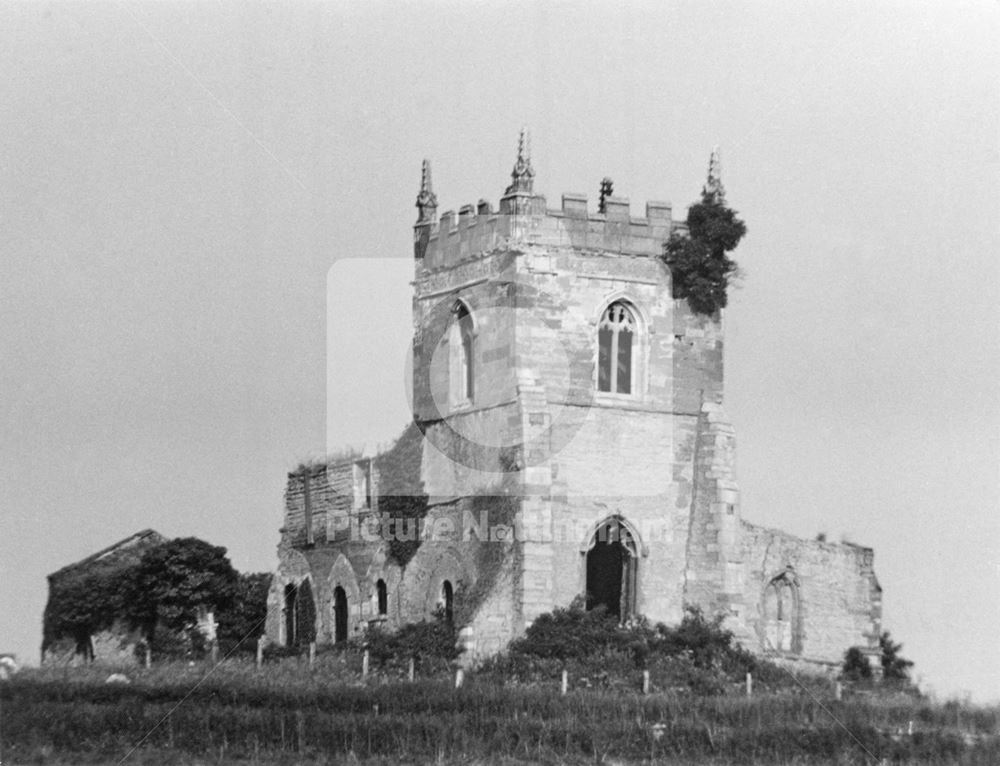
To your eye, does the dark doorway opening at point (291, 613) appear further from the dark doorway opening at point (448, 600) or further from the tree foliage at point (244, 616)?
the dark doorway opening at point (448, 600)

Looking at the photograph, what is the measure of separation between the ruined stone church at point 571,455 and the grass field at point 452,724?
9.32ft

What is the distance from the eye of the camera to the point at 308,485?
5341 cm

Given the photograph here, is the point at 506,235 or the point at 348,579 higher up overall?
the point at 506,235

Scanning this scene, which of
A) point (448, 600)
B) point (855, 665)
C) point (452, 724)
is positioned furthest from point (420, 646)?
point (855, 665)

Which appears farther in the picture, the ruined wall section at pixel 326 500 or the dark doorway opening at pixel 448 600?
the ruined wall section at pixel 326 500

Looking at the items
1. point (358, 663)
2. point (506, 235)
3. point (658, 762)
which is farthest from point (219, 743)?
point (506, 235)

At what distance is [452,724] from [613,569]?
894 centimetres

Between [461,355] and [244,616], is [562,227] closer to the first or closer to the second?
[461,355]

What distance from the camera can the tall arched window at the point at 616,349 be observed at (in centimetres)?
4825

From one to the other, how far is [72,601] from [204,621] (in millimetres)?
2515

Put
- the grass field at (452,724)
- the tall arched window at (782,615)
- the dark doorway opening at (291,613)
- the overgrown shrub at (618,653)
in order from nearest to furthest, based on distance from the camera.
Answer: the grass field at (452,724)
the overgrown shrub at (618,653)
the tall arched window at (782,615)
the dark doorway opening at (291,613)

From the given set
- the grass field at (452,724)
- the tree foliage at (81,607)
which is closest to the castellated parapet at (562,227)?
the grass field at (452,724)

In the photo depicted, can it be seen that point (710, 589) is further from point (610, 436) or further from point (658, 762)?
point (658, 762)

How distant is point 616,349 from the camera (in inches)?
1906
